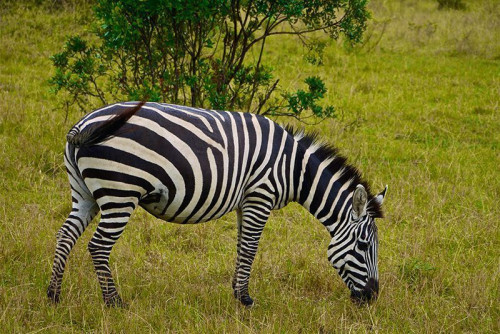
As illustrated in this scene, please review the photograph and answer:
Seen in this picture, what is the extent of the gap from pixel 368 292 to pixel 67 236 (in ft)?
8.09

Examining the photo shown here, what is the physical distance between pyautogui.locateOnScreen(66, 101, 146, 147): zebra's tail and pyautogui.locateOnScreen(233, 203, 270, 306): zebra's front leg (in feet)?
4.27

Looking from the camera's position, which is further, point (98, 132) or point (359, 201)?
point (359, 201)

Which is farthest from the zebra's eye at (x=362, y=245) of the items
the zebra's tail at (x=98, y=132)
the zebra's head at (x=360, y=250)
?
the zebra's tail at (x=98, y=132)

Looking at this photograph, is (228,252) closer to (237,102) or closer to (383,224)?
(383,224)

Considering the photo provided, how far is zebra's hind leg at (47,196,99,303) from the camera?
488 centimetres

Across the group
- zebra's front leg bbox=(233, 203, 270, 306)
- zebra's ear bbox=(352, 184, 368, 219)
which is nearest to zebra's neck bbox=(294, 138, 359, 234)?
zebra's ear bbox=(352, 184, 368, 219)

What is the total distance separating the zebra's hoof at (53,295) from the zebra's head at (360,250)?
7.44ft

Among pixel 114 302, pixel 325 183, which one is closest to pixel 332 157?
pixel 325 183

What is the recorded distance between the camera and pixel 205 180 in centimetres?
481

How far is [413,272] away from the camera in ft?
19.5

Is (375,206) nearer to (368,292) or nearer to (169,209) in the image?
(368,292)

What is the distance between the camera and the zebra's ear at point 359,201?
493 centimetres

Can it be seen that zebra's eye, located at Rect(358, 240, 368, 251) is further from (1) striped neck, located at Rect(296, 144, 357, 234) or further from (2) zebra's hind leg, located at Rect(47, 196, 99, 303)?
(2) zebra's hind leg, located at Rect(47, 196, 99, 303)

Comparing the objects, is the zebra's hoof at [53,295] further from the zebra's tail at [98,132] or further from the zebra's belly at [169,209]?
the zebra's tail at [98,132]
